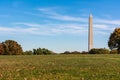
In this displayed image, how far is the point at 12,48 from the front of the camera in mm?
85438

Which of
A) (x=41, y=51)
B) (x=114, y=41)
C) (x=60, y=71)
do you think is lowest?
(x=60, y=71)

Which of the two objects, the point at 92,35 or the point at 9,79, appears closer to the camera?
the point at 9,79

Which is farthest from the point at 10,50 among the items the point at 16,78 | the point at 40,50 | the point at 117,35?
the point at 16,78

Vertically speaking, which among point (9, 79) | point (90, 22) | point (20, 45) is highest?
point (90, 22)

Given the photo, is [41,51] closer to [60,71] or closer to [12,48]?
[12,48]

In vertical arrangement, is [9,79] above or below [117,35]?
below

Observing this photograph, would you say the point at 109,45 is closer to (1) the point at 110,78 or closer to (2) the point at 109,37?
(2) the point at 109,37

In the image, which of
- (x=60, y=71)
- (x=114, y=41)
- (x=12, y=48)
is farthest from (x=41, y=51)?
(x=60, y=71)

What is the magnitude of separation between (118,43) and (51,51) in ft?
141

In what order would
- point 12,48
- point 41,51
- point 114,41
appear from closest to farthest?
1. point 41,51
2. point 12,48
3. point 114,41

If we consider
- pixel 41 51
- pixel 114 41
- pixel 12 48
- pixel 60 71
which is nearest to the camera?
pixel 60 71

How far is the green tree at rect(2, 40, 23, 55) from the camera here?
3345 inches

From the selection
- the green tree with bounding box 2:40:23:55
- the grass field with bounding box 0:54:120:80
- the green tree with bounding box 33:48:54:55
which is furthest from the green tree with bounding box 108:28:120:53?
the grass field with bounding box 0:54:120:80

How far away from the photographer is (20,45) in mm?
87938
